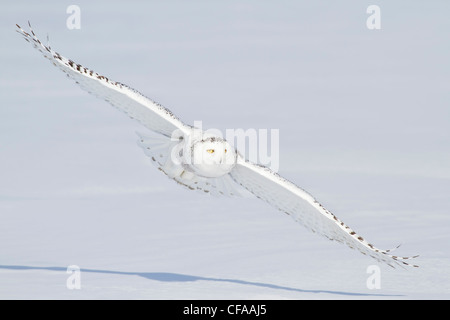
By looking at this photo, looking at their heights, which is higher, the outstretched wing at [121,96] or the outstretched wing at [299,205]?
the outstretched wing at [121,96]

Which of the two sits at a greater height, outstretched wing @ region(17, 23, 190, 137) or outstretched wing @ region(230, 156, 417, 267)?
outstretched wing @ region(17, 23, 190, 137)

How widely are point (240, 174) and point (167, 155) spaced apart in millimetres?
1002

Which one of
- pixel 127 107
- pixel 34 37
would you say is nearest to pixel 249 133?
pixel 127 107

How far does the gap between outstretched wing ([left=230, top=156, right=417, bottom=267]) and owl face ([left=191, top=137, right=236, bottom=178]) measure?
293 millimetres

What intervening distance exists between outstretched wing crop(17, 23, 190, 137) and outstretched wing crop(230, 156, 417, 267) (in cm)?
109

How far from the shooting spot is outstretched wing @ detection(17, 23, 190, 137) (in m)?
14.1

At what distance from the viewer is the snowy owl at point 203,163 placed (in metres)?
14.3

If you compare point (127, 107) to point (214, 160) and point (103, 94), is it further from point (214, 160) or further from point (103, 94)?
point (214, 160)

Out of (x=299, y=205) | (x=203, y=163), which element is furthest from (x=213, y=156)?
(x=299, y=205)

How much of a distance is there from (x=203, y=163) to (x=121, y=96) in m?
1.33

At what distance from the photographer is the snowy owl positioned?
14.3 meters

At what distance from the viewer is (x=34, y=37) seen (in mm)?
14438

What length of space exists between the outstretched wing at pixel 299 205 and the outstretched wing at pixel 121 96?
43.1 inches

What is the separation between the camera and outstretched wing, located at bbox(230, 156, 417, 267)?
14.4 meters
